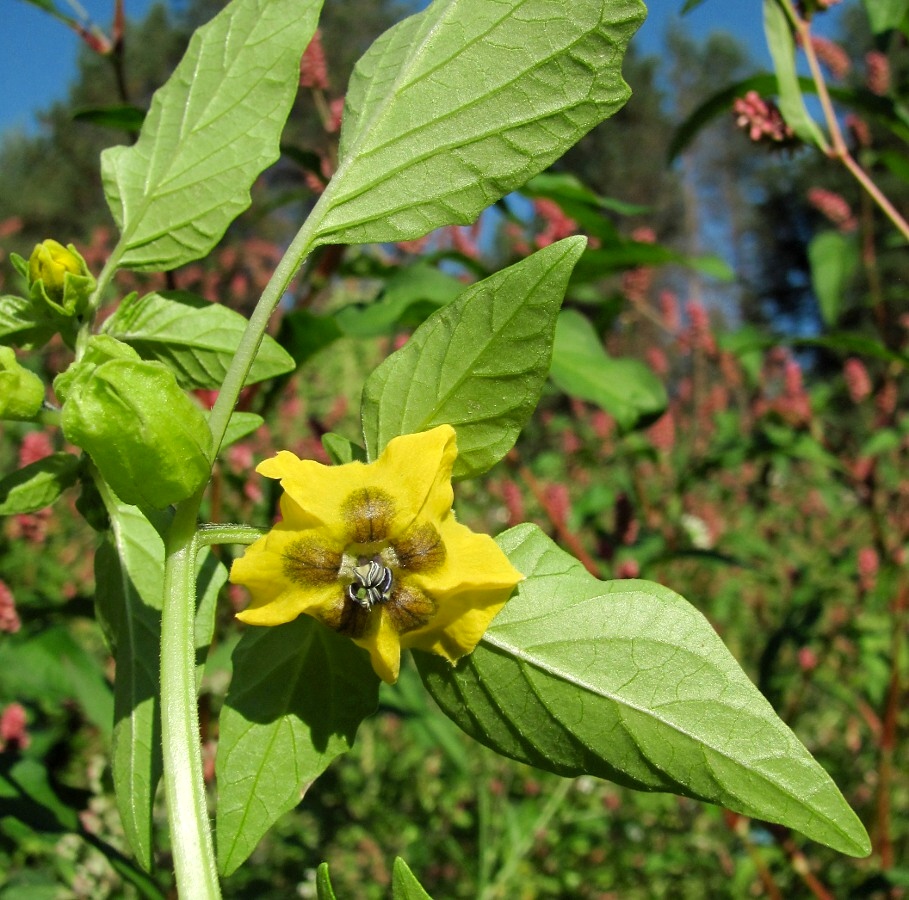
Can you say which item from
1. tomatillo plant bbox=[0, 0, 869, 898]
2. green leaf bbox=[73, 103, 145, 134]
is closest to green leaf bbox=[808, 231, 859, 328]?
green leaf bbox=[73, 103, 145, 134]

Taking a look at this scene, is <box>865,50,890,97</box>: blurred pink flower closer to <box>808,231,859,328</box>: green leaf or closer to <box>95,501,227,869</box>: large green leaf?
<box>808,231,859,328</box>: green leaf

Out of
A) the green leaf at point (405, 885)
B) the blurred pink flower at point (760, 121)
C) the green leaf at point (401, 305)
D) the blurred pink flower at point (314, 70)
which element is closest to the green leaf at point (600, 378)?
the green leaf at point (401, 305)

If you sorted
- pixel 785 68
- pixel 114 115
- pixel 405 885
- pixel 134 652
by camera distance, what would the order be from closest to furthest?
pixel 405 885, pixel 134 652, pixel 785 68, pixel 114 115

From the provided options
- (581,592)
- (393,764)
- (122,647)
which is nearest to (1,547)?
(393,764)

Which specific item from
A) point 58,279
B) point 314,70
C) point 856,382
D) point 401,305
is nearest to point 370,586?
point 58,279

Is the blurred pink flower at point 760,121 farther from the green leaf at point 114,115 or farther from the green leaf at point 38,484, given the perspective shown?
the green leaf at point 38,484

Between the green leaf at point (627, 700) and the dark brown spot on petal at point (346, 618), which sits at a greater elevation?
the dark brown spot on petal at point (346, 618)

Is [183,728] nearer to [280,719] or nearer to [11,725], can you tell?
[280,719]

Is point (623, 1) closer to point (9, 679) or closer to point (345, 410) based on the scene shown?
point (9, 679)
